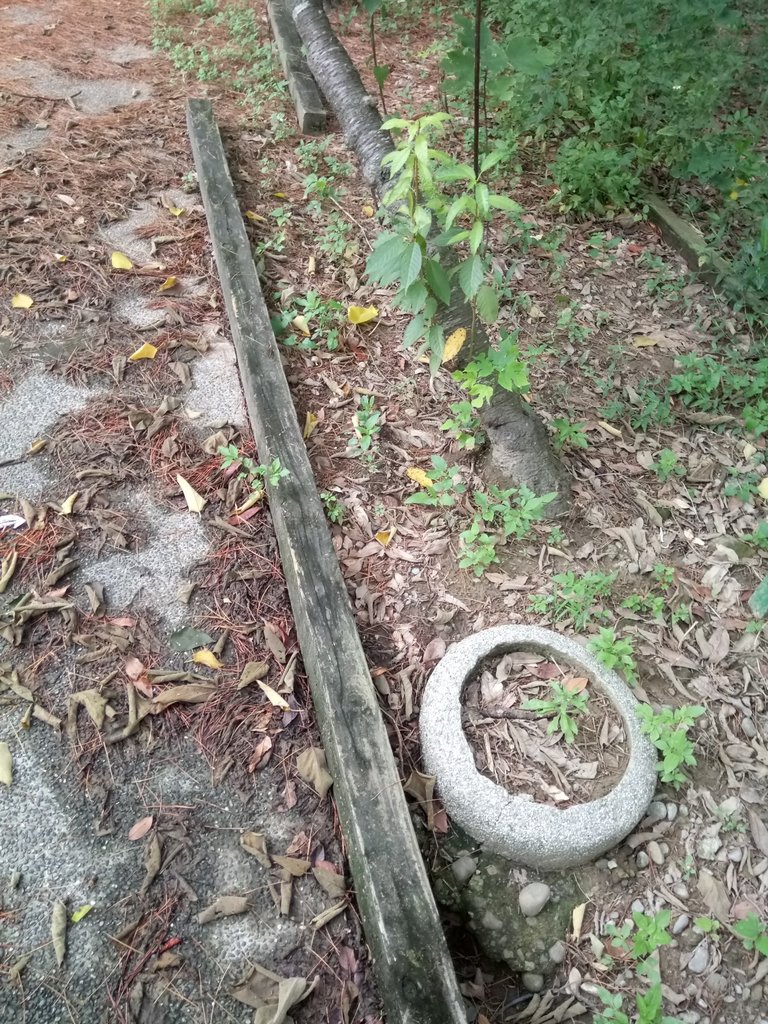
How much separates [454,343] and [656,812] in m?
1.60

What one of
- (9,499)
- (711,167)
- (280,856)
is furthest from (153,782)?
(711,167)

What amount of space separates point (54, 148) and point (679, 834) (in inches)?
187

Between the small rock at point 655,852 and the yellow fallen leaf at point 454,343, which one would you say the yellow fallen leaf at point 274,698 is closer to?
the small rock at point 655,852

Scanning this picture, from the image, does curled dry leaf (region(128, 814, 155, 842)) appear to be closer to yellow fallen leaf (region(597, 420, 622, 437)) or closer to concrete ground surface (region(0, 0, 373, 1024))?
concrete ground surface (region(0, 0, 373, 1024))

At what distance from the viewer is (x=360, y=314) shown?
3297 mm

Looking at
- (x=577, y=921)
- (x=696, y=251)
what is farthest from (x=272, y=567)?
(x=696, y=251)

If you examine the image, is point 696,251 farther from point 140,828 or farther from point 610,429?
point 140,828

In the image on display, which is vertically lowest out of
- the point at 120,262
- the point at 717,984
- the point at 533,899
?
the point at 717,984

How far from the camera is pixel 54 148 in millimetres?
4160

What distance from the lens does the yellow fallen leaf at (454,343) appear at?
2375 millimetres

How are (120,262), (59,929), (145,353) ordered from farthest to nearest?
(120,262) → (145,353) → (59,929)

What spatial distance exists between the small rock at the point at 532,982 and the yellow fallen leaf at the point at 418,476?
1589mm

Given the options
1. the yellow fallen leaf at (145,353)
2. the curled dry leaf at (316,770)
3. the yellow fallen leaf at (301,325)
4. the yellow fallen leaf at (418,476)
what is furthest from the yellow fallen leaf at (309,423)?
the curled dry leaf at (316,770)

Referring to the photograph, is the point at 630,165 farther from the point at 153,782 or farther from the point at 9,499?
the point at 153,782
